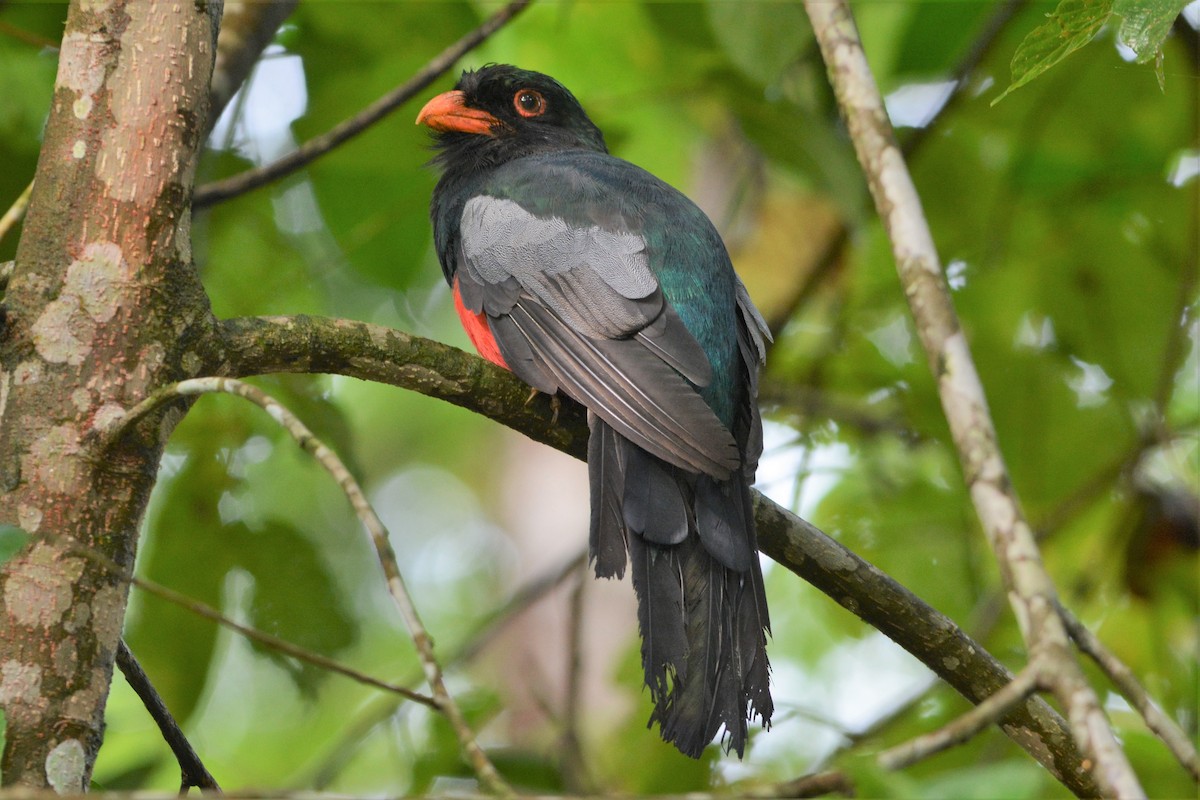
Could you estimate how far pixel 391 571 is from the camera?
1486 millimetres

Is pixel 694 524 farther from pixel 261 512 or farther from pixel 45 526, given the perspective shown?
pixel 261 512

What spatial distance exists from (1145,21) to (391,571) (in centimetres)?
125

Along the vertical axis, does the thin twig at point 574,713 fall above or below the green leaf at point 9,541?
above

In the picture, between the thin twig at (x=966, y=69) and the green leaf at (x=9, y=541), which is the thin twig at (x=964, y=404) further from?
the thin twig at (x=966, y=69)

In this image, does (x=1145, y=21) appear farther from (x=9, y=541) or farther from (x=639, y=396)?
(x=9, y=541)

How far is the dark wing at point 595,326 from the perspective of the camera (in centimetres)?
273

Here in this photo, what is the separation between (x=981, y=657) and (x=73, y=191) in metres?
1.86

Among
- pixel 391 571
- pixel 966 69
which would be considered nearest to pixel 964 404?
pixel 391 571

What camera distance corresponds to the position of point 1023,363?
453 cm

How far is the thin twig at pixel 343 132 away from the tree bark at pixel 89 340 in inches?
47.5

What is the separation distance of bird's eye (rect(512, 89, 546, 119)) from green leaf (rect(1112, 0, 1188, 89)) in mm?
2837

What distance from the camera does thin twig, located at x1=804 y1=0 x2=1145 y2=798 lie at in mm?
1342

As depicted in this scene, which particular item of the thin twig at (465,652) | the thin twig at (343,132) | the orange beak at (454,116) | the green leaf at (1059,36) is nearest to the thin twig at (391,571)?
the green leaf at (1059,36)

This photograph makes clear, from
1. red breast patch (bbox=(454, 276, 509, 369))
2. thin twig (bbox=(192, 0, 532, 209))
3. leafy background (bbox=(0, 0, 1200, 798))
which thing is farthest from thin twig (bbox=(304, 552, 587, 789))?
thin twig (bbox=(192, 0, 532, 209))
